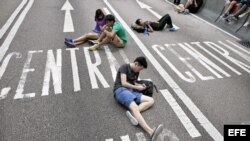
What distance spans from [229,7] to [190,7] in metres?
2.57

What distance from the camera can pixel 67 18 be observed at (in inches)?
492

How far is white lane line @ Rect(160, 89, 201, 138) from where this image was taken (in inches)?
211

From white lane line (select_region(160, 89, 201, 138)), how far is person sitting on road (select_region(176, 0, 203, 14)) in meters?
8.83

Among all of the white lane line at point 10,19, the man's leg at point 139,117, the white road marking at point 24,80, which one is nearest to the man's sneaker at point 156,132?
the man's leg at point 139,117

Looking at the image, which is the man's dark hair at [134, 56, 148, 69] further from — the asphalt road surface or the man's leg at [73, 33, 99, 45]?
the man's leg at [73, 33, 99, 45]

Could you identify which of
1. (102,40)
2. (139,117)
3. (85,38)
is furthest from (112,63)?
(139,117)

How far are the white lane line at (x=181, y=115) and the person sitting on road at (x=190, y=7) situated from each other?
8.83m

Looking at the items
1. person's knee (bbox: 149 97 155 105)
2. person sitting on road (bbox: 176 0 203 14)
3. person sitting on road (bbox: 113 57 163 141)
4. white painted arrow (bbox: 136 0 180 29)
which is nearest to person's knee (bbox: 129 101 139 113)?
person sitting on road (bbox: 113 57 163 141)

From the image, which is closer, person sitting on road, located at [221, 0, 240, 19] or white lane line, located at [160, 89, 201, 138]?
white lane line, located at [160, 89, 201, 138]

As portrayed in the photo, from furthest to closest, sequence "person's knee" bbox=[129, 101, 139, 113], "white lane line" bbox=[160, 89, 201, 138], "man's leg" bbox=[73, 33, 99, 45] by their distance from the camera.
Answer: "man's leg" bbox=[73, 33, 99, 45], "person's knee" bbox=[129, 101, 139, 113], "white lane line" bbox=[160, 89, 201, 138]

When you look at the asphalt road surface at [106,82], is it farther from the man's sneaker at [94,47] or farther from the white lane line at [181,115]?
the man's sneaker at [94,47]

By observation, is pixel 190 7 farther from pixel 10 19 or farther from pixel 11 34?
pixel 11 34

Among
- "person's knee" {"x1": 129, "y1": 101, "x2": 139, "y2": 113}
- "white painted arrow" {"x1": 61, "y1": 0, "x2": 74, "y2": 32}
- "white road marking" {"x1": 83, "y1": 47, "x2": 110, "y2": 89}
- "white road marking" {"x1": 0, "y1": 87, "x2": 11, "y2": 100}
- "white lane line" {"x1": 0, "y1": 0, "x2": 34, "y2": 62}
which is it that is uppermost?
"person's knee" {"x1": 129, "y1": 101, "x2": 139, "y2": 113}

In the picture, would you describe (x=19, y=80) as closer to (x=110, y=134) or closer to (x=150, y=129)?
(x=110, y=134)
